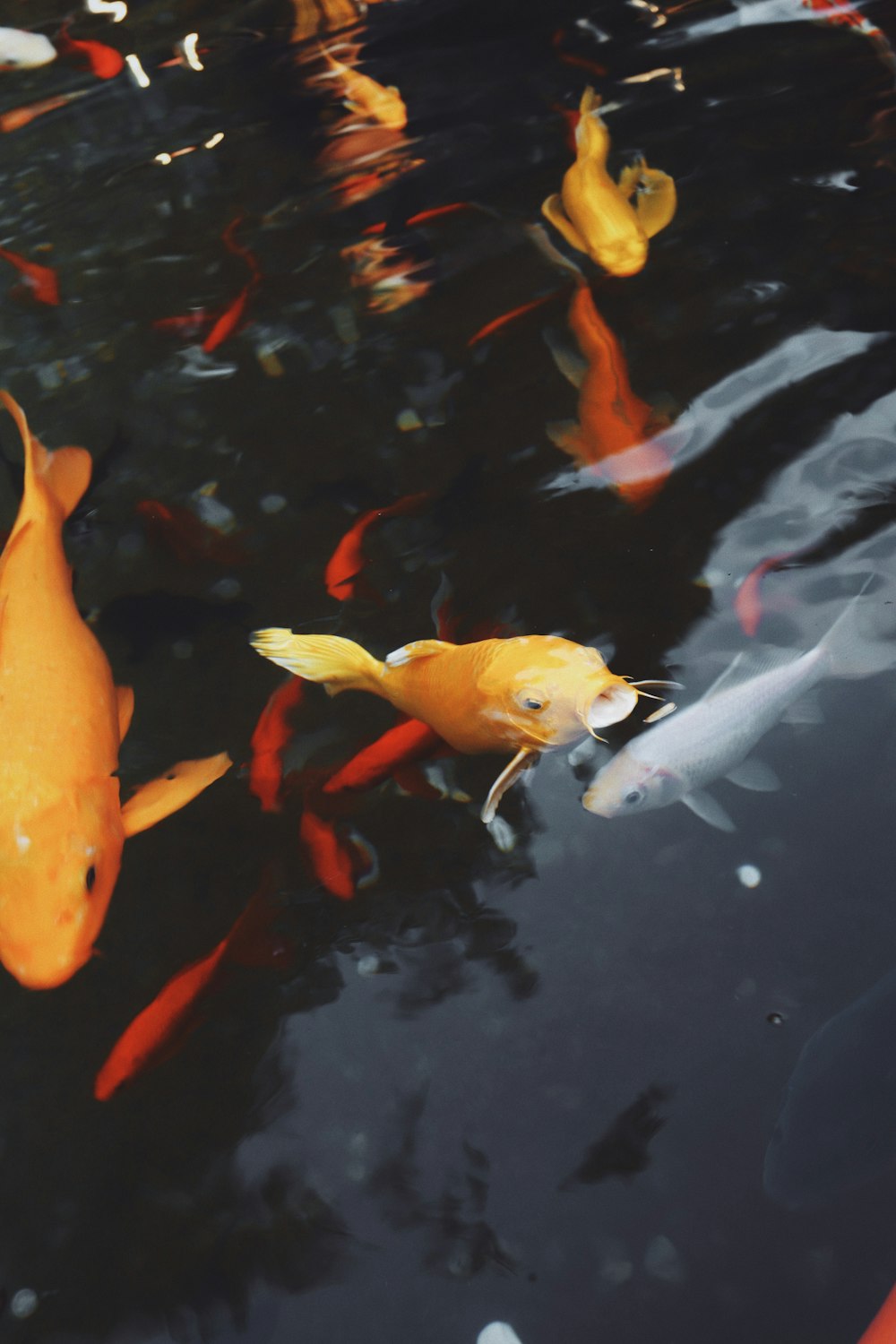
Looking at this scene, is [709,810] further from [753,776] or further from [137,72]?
[137,72]

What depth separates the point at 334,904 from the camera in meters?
2.52

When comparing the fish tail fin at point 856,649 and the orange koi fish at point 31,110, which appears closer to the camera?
the fish tail fin at point 856,649

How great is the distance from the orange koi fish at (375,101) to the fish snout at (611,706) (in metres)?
3.92

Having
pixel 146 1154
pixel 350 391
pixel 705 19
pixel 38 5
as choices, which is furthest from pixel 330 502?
pixel 38 5

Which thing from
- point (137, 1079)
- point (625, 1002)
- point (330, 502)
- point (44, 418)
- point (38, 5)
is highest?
point (38, 5)

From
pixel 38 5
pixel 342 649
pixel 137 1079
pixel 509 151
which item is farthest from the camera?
pixel 38 5

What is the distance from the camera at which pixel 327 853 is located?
2.60m

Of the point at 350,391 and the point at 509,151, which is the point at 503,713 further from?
the point at 509,151

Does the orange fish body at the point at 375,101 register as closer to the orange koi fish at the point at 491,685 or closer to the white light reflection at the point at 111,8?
the white light reflection at the point at 111,8

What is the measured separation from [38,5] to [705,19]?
13.5ft

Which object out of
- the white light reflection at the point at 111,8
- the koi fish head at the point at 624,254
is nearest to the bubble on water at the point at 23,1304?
the koi fish head at the point at 624,254

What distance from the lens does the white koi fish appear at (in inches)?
91.7

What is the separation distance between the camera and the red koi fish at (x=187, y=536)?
333cm

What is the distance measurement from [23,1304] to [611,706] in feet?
5.63
